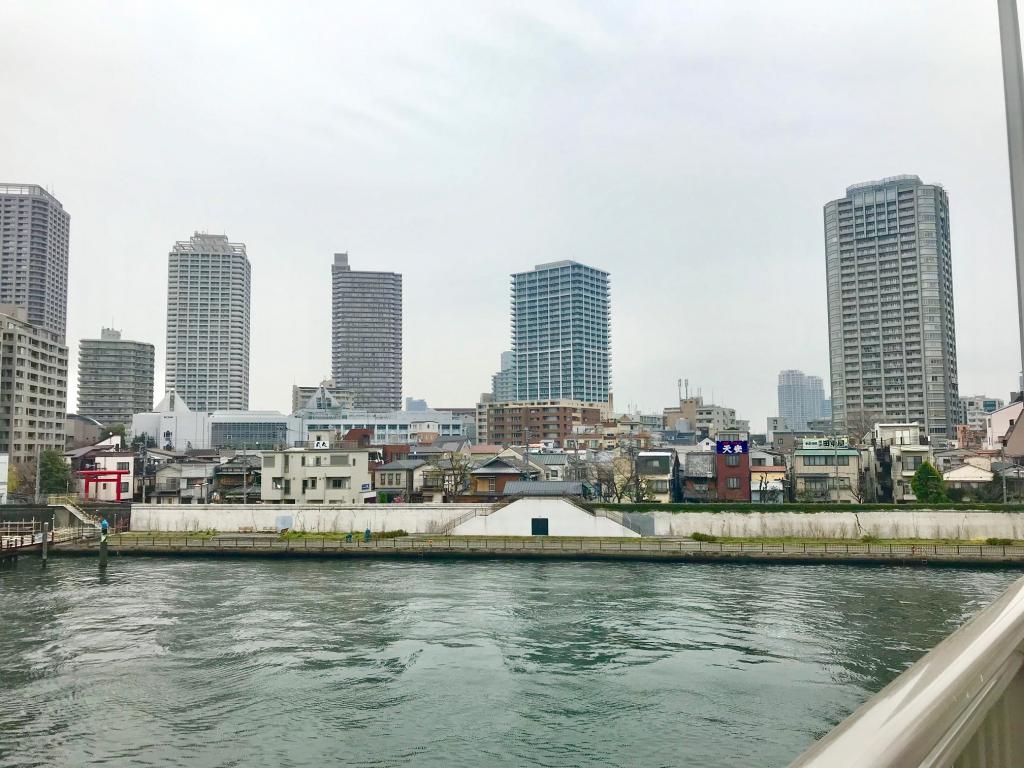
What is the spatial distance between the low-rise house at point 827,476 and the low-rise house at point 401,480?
79.3ft

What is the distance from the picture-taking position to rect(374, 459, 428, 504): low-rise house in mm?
50656

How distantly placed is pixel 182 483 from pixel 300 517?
19186 mm

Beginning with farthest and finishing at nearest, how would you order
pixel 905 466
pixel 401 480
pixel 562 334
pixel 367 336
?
pixel 367 336, pixel 562 334, pixel 401 480, pixel 905 466

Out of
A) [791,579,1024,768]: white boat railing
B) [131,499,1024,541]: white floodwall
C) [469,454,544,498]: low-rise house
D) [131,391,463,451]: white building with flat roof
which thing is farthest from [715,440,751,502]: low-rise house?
[131,391,463,451]: white building with flat roof

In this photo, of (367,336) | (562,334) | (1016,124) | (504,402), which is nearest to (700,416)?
(504,402)

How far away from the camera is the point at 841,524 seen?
36.8 metres

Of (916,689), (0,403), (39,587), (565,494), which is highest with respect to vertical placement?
(0,403)

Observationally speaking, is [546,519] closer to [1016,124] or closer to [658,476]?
[658,476]

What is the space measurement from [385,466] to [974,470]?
122ft

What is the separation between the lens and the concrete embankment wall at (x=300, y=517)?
3991 cm

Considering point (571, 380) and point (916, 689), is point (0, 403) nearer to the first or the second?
point (916, 689)

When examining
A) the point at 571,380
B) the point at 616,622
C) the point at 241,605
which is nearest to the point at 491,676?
the point at 616,622

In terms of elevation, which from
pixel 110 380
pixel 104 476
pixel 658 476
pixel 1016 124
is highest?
pixel 110 380

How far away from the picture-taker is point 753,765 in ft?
39.8
